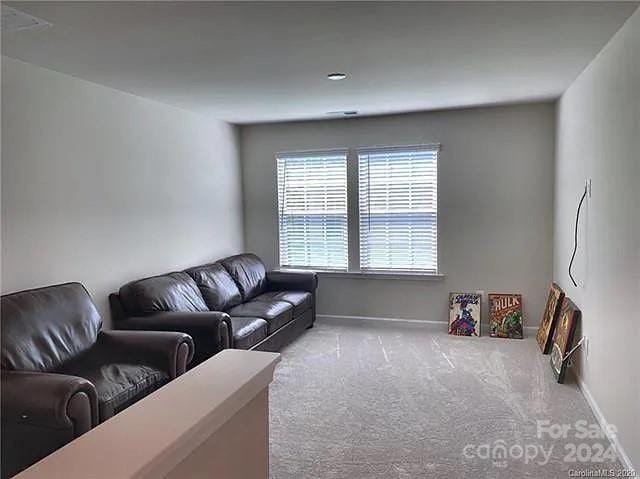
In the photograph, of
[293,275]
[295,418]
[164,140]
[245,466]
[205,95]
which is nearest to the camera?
[245,466]

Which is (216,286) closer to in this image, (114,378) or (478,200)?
(114,378)

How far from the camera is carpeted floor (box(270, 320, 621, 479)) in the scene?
273 centimetres

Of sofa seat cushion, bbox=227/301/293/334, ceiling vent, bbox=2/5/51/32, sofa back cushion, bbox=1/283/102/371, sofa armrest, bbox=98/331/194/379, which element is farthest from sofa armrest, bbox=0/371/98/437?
sofa seat cushion, bbox=227/301/293/334

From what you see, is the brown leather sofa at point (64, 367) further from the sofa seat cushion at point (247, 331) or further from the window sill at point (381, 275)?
the window sill at point (381, 275)

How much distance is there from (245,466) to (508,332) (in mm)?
4444

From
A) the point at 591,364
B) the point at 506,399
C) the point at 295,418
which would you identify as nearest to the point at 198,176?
the point at 295,418

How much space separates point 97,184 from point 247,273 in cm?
196

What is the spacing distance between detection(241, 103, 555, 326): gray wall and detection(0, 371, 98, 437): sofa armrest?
12.3ft

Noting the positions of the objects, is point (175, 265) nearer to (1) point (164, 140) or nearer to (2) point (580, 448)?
(1) point (164, 140)

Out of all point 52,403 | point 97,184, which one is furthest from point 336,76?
point 52,403

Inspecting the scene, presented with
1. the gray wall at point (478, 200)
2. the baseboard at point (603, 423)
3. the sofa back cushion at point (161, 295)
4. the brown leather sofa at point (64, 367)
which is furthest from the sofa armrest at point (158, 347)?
the gray wall at point (478, 200)

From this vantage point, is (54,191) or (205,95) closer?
(54,191)

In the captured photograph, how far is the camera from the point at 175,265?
15.8 ft

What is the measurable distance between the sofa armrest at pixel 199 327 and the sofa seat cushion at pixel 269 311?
0.75 metres
